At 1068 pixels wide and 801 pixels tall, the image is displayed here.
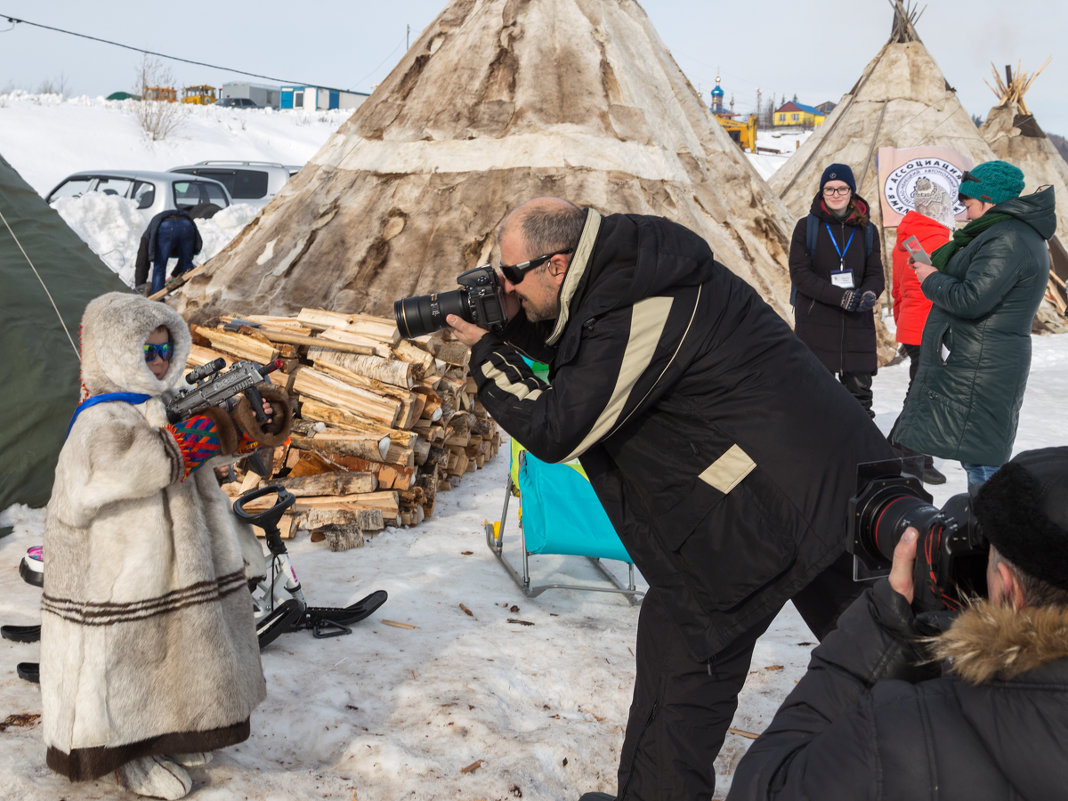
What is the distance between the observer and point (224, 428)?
264 cm

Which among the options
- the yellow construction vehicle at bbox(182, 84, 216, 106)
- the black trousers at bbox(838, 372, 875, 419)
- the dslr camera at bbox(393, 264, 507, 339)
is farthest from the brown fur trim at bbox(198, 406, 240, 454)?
the yellow construction vehicle at bbox(182, 84, 216, 106)

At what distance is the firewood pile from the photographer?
4961 mm

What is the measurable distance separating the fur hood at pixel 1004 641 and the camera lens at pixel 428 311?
1.54 meters

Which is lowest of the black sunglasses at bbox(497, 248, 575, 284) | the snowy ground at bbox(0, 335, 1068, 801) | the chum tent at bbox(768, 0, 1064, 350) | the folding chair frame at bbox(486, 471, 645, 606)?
the snowy ground at bbox(0, 335, 1068, 801)

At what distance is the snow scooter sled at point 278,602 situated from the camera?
3.44 meters

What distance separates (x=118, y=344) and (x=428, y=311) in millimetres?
879

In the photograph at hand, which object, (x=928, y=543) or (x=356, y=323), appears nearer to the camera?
(x=928, y=543)

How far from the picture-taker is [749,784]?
4.26 feet

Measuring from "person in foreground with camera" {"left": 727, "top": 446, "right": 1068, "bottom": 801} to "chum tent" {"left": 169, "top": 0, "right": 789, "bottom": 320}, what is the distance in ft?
Result: 21.8

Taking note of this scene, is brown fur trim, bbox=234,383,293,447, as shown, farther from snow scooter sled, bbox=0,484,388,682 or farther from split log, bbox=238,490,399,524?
split log, bbox=238,490,399,524

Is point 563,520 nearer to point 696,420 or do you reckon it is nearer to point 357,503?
point 357,503

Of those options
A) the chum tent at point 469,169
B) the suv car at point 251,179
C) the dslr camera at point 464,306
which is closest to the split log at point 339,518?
the dslr camera at point 464,306

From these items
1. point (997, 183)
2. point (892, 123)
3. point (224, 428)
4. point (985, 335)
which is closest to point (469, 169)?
point (997, 183)

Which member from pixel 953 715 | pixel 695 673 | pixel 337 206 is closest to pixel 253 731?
pixel 695 673
